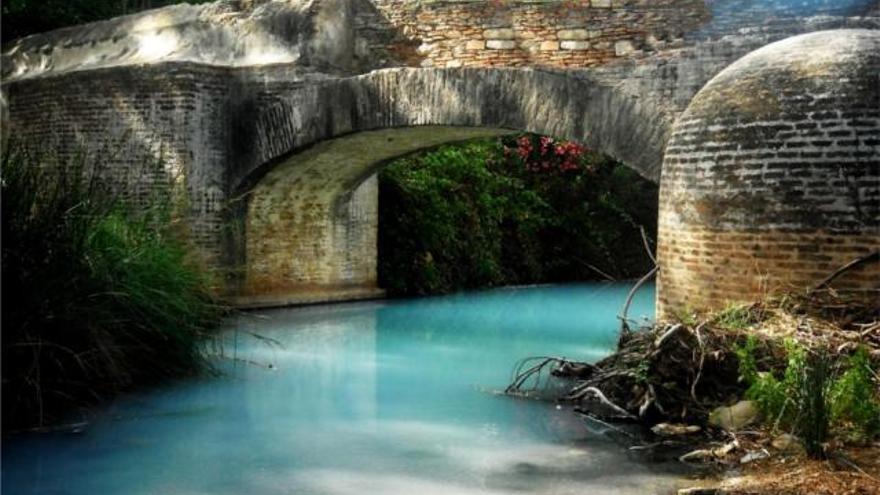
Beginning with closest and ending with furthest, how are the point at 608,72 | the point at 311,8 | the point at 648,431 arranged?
the point at 648,431, the point at 608,72, the point at 311,8

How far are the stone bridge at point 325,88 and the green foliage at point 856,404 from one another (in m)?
3.72

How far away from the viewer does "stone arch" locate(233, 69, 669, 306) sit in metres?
8.80

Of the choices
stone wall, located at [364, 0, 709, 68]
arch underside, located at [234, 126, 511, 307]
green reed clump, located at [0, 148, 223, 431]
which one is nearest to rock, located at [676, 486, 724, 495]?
green reed clump, located at [0, 148, 223, 431]

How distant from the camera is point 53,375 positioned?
560 centimetres

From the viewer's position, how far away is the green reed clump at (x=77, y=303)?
5.30 meters

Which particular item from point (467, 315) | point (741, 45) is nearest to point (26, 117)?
point (467, 315)

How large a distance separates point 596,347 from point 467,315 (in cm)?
326

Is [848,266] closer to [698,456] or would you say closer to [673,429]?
[673,429]

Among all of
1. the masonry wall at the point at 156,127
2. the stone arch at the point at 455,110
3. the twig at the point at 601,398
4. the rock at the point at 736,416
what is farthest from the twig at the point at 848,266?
the masonry wall at the point at 156,127

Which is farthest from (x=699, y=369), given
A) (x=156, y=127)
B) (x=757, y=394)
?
(x=156, y=127)

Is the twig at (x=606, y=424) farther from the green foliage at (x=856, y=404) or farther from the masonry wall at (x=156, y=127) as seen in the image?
the masonry wall at (x=156, y=127)

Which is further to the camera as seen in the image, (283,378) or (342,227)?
(342,227)

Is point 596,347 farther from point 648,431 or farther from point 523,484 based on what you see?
point 523,484

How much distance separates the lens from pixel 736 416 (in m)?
5.19
